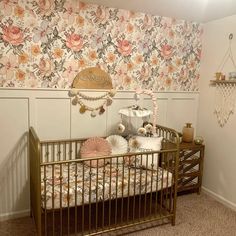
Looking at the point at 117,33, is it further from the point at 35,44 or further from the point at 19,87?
the point at 19,87

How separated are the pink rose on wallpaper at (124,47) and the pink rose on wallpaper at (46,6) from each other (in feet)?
2.55

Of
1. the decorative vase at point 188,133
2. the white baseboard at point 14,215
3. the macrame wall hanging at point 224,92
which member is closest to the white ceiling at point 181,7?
the macrame wall hanging at point 224,92

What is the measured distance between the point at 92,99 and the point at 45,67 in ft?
1.90

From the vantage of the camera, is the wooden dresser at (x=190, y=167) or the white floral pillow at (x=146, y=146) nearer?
the white floral pillow at (x=146, y=146)

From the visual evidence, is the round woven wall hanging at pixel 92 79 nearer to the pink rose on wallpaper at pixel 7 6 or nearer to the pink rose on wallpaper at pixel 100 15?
the pink rose on wallpaper at pixel 100 15

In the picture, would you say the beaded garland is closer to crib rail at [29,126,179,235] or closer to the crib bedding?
crib rail at [29,126,179,235]

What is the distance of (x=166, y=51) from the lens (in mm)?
3064

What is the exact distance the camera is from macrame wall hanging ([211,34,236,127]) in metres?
2.84

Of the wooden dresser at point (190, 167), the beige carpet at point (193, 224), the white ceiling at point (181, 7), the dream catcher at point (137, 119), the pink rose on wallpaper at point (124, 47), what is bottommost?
the beige carpet at point (193, 224)

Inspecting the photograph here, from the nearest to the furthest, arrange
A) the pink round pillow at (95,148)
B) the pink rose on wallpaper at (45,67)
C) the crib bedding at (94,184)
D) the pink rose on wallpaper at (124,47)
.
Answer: the crib bedding at (94,184)
the pink rose on wallpaper at (45,67)
the pink round pillow at (95,148)
the pink rose on wallpaper at (124,47)

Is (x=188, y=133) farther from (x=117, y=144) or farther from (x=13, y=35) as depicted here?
(x=13, y=35)

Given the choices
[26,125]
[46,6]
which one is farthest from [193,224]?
[46,6]

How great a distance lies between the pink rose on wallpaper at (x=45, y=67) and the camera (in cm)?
248

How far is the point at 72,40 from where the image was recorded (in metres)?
2.57
